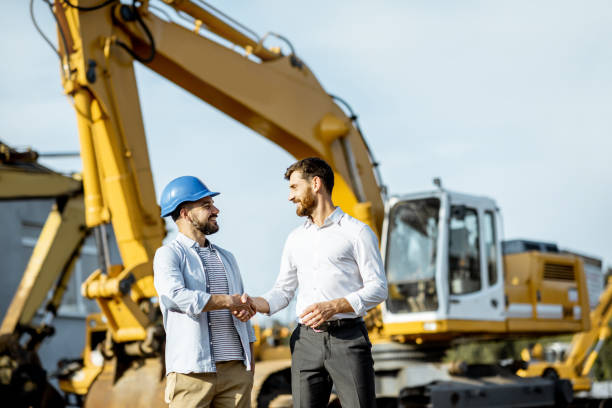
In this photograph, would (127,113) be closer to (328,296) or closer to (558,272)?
(328,296)

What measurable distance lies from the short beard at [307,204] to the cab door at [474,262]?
524 cm

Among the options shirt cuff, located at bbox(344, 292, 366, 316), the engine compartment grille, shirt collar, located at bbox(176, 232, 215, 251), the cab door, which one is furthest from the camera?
the engine compartment grille

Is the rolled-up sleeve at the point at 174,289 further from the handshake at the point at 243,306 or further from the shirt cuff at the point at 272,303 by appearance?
the shirt cuff at the point at 272,303

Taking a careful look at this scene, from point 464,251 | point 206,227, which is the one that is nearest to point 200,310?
point 206,227

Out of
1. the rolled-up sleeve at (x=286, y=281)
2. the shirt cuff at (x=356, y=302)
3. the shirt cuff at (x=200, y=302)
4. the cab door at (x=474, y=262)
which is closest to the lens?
the shirt cuff at (x=200, y=302)

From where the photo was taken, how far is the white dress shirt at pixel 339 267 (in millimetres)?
3553

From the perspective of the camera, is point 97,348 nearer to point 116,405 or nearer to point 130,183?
point 116,405

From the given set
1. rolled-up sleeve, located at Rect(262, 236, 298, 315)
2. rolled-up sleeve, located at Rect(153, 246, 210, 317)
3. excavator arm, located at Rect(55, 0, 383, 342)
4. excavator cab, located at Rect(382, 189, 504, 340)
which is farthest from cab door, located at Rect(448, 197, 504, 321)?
rolled-up sleeve, located at Rect(153, 246, 210, 317)

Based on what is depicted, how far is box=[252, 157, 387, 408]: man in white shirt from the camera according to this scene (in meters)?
3.52

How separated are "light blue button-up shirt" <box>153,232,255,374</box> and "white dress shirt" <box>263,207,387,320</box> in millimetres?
338

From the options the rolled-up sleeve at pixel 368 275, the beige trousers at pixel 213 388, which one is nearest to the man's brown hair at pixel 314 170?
the rolled-up sleeve at pixel 368 275

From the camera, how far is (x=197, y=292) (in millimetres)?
3387

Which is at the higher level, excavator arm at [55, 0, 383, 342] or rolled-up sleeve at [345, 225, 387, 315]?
excavator arm at [55, 0, 383, 342]

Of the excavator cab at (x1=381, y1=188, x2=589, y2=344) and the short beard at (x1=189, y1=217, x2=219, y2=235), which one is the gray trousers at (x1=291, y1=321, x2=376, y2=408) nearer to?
the short beard at (x1=189, y1=217, x2=219, y2=235)
